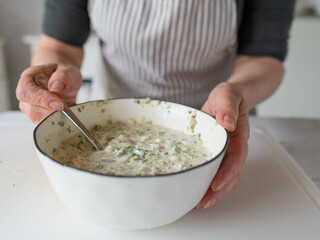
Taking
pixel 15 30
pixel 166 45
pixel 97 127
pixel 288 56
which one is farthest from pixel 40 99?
pixel 15 30

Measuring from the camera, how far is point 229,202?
61cm

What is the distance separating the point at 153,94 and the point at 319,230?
75 centimetres

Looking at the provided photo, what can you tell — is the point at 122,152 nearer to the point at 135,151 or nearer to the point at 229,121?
the point at 135,151

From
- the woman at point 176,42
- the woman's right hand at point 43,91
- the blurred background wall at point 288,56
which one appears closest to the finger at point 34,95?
the woman's right hand at point 43,91

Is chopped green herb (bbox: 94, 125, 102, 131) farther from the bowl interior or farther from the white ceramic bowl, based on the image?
the white ceramic bowl

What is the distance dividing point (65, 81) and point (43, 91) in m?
0.07

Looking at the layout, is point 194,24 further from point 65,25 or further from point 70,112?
point 70,112

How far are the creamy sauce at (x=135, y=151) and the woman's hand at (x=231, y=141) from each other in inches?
1.9

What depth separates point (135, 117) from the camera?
74 cm

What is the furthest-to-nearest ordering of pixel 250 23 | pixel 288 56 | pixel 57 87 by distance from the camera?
pixel 288 56 < pixel 250 23 < pixel 57 87

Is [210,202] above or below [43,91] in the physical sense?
below

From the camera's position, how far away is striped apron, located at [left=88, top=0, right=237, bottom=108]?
1006mm

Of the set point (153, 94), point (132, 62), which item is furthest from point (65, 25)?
point (153, 94)

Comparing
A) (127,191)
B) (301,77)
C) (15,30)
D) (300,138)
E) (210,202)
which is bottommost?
(301,77)
